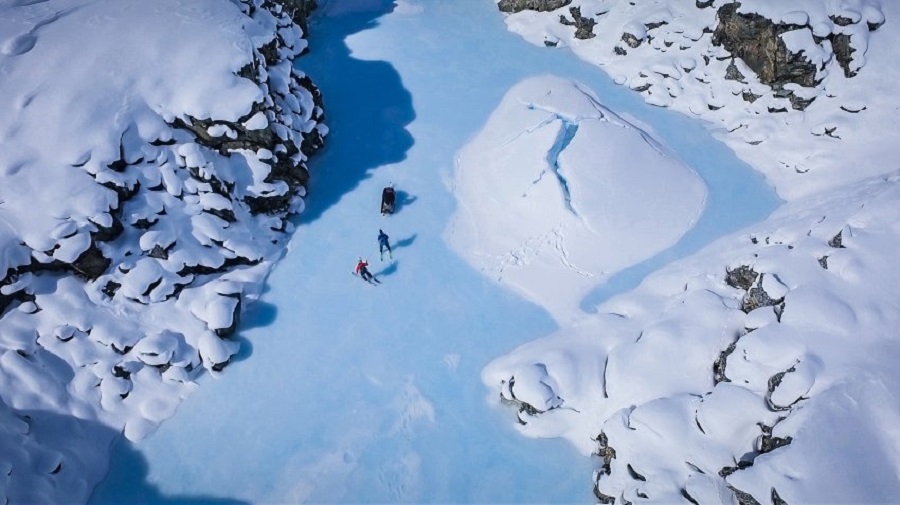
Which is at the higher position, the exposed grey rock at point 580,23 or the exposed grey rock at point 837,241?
the exposed grey rock at point 580,23

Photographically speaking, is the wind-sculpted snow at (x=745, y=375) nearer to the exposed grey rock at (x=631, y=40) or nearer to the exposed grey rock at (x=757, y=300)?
the exposed grey rock at (x=757, y=300)

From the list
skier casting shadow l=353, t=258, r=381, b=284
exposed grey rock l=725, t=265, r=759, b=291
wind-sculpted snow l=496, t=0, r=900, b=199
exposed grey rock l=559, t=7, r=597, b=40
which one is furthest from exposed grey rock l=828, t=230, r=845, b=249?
exposed grey rock l=559, t=7, r=597, b=40

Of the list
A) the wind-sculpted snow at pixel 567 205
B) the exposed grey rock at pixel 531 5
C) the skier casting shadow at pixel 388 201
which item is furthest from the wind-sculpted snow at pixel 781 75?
the skier casting shadow at pixel 388 201

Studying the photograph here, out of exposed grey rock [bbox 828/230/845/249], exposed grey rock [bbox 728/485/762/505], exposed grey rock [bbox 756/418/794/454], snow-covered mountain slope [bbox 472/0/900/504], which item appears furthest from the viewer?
exposed grey rock [bbox 828/230/845/249]

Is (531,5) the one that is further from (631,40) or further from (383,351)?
(383,351)

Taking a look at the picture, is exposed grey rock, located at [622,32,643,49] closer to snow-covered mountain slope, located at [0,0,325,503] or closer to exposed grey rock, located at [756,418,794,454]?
snow-covered mountain slope, located at [0,0,325,503]

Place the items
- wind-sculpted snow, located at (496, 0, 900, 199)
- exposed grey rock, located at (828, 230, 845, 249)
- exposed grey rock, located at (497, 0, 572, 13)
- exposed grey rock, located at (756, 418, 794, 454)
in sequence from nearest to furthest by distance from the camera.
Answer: exposed grey rock, located at (756, 418, 794, 454) → exposed grey rock, located at (828, 230, 845, 249) → wind-sculpted snow, located at (496, 0, 900, 199) → exposed grey rock, located at (497, 0, 572, 13)
